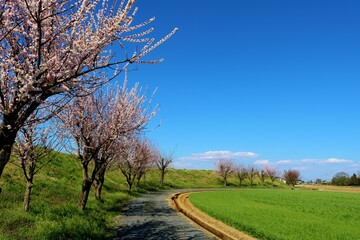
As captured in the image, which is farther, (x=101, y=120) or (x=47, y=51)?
(x=101, y=120)

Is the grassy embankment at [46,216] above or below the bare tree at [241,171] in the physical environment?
below

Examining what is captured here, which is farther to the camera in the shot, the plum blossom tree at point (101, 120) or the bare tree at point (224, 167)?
the bare tree at point (224, 167)

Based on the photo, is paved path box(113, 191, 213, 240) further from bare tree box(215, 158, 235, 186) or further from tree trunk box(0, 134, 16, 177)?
bare tree box(215, 158, 235, 186)

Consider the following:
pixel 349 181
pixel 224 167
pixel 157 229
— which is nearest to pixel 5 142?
pixel 157 229

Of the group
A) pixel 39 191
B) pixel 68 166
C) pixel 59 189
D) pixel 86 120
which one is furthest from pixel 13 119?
pixel 68 166

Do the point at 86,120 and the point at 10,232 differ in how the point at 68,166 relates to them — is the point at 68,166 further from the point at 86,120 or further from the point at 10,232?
the point at 10,232

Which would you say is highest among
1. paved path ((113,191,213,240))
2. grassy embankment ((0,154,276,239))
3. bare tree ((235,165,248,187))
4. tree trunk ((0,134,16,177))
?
bare tree ((235,165,248,187))

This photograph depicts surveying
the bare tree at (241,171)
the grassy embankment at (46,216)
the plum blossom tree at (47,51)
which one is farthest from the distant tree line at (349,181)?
the plum blossom tree at (47,51)

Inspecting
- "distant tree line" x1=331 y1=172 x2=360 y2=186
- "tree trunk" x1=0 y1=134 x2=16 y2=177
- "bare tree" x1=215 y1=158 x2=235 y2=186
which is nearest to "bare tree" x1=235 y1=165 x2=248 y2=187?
"bare tree" x1=215 y1=158 x2=235 y2=186

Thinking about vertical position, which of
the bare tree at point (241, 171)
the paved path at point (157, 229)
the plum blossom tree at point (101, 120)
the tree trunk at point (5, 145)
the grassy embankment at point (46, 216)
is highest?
the bare tree at point (241, 171)

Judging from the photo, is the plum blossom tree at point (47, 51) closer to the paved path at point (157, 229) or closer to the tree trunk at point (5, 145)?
the tree trunk at point (5, 145)

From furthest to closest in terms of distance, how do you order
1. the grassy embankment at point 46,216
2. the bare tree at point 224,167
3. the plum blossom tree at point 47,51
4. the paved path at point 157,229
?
the bare tree at point 224,167 → the paved path at point 157,229 → the grassy embankment at point 46,216 → the plum blossom tree at point 47,51

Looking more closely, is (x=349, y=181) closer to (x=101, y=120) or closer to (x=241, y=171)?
(x=241, y=171)

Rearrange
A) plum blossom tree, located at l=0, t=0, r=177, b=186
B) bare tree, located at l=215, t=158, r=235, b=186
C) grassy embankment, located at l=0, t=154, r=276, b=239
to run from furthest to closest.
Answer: bare tree, located at l=215, t=158, r=235, b=186 → grassy embankment, located at l=0, t=154, r=276, b=239 → plum blossom tree, located at l=0, t=0, r=177, b=186
